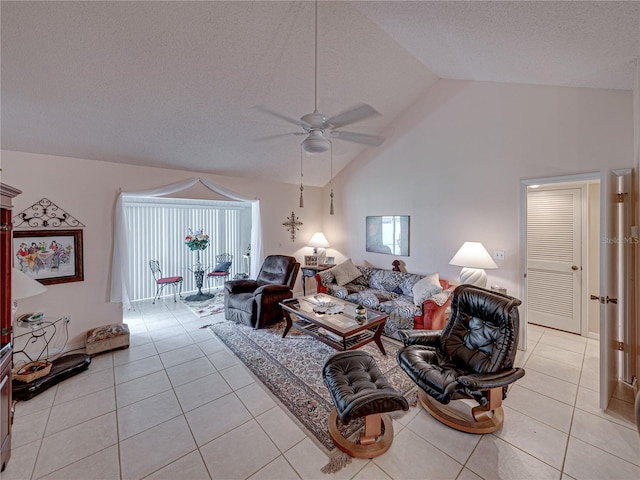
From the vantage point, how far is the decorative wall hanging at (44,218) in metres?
3.10

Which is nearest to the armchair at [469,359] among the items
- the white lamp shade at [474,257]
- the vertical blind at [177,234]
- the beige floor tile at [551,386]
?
the beige floor tile at [551,386]

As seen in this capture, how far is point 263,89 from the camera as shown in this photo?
10.4ft

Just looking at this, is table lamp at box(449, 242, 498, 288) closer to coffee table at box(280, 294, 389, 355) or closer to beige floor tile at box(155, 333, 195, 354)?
coffee table at box(280, 294, 389, 355)

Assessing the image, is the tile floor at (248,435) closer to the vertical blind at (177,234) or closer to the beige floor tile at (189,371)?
the beige floor tile at (189,371)

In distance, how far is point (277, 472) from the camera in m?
1.72

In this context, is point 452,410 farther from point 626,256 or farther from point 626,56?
point 626,56

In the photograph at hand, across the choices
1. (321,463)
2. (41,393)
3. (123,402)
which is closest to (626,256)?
(321,463)

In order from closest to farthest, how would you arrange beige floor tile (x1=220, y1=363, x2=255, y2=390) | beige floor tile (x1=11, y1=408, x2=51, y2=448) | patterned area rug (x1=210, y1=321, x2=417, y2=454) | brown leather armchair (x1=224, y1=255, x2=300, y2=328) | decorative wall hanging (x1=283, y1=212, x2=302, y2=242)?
beige floor tile (x1=11, y1=408, x2=51, y2=448) → patterned area rug (x1=210, y1=321, x2=417, y2=454) → beige floor tile (x1=220, y1=363, x2=255, y2=390) → brown leather armchair (x1=224, y1=255, x2=300, y2=328) → decorative wall hanging (x1=283, y1=212, x2=302, y2=242)

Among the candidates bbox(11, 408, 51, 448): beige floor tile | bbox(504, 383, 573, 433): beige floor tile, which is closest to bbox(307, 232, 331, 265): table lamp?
bbox(504, 383, 573, 433): beige floor tile

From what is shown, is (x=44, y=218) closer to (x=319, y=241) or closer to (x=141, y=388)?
(x=141, y=388)

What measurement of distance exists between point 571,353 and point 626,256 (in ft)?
5.10

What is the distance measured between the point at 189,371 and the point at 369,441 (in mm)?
2098

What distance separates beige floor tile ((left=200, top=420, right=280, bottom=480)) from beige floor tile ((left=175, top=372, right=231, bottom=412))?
1.73 ft

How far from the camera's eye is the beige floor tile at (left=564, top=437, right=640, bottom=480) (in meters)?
1.68
